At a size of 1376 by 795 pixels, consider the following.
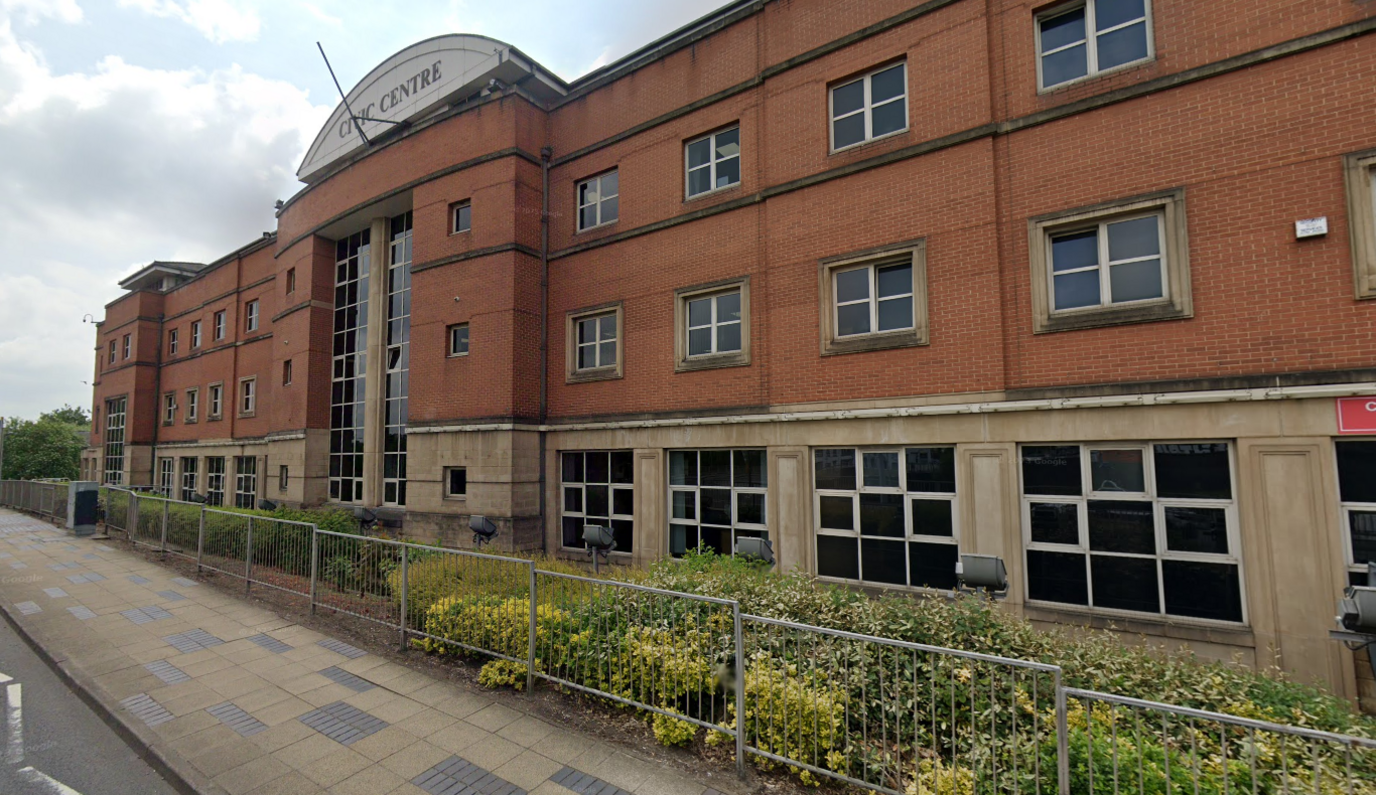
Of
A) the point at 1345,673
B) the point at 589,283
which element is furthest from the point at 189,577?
the point at 1345,673

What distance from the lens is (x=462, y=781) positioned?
4.42 meters

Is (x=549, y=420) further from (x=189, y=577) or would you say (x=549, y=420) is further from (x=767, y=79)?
(x=767, y=79)

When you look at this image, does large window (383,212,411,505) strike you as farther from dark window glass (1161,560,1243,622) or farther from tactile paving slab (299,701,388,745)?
dark window glass (1161,560,1243,622)

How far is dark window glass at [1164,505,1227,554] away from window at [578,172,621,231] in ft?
38.3

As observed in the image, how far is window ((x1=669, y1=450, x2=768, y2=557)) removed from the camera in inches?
436

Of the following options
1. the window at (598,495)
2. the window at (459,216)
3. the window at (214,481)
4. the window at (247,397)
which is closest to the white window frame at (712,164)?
the window at (598,495)

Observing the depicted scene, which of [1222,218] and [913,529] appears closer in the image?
[1222,218]

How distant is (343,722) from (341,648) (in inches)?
87.0

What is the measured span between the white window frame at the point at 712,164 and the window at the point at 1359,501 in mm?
9667

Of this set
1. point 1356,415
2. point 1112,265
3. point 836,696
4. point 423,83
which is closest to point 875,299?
point 1112,265

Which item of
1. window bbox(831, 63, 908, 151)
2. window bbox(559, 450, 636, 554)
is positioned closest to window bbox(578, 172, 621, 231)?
window bbox(831, 63, 908, 151)

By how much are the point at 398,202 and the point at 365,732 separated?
16050 mm

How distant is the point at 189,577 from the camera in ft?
36.2

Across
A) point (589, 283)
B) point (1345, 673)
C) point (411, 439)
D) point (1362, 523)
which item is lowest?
point (1345, 673)
